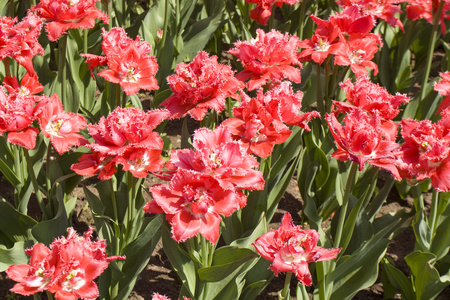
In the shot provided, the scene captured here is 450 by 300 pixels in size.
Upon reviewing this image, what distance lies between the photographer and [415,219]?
2.41 metres

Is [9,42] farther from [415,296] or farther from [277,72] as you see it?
[415,296]

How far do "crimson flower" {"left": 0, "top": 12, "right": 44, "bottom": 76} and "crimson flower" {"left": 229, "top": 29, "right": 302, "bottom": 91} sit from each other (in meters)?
0.80

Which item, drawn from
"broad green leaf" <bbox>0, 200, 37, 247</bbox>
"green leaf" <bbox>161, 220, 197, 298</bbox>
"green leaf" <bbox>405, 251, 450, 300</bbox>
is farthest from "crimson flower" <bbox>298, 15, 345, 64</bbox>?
"broad green leaf" <bbox>0, 200, 37, 247</bbox>

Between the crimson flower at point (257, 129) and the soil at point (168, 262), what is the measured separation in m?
0.92

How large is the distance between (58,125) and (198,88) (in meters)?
0.48

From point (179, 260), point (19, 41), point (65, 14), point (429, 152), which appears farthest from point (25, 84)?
point (429, 152)

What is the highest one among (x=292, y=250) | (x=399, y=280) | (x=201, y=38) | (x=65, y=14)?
(x=65, y=14)

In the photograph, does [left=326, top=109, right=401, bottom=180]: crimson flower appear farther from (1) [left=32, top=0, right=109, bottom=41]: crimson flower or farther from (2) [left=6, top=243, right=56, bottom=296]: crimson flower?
(1) [left=32, top=0, right=109, bottom=41]: crimson flower

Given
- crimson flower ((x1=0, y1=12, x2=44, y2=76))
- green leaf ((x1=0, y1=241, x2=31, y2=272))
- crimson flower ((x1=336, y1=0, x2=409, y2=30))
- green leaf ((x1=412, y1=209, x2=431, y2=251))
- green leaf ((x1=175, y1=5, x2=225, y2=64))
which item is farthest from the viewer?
green leaf ((x1=175, y1=5, x2=225, y2=64))

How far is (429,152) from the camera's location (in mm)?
1812

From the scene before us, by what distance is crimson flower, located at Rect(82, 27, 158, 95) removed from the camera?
2.26 m

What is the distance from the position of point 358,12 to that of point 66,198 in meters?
1.55

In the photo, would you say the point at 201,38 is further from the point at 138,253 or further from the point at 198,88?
the point at 138,253

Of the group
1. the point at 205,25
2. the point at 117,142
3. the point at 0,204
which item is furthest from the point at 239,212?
the point at 205,25
